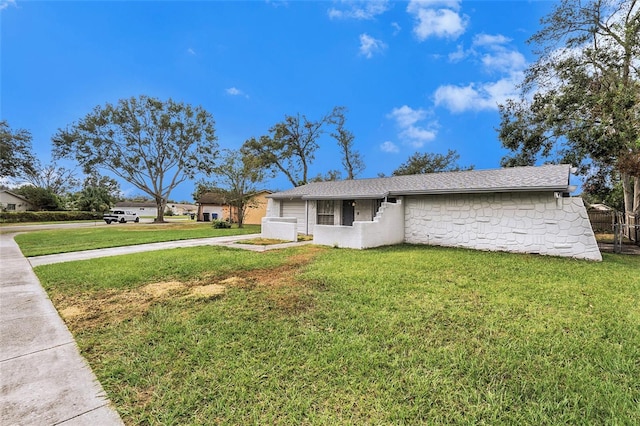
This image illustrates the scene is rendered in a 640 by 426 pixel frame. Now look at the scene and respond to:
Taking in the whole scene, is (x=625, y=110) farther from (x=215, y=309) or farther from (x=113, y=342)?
(x=113, y=342)

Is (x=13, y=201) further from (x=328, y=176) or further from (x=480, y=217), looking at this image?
(x=480, y=217)

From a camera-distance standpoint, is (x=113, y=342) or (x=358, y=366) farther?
(x=113, y=342)

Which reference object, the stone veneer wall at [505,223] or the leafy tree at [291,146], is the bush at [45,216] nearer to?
the leafy tree at [291,146]

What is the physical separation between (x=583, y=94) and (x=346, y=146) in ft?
63.1

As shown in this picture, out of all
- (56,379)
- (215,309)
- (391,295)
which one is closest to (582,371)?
(391,295)

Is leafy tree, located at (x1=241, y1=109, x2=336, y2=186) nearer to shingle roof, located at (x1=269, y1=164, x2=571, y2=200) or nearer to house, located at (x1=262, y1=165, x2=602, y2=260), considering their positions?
shingle roof, located at (x1=269, y1=164, x2=571, y2=200)

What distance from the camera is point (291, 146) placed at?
100 feet

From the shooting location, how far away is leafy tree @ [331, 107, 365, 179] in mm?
29411

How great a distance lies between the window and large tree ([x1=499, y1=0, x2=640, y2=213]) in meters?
11.4

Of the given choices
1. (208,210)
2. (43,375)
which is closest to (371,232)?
(43,375)

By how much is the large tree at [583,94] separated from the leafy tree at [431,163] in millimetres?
11461

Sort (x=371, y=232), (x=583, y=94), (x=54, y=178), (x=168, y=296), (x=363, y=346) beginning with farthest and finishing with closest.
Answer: (x=54, y=178) < (x=583, y=94) < (x=371, y=232) < (x=168, y=296) < (x=363, y=346)

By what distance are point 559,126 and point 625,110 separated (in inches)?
115

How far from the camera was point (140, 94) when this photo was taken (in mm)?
29750
